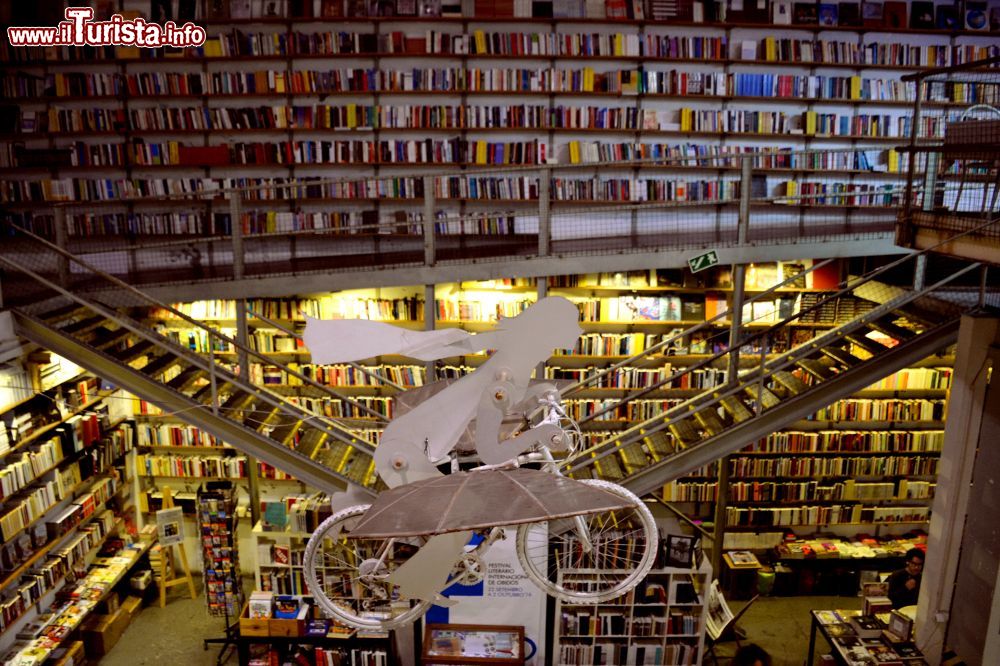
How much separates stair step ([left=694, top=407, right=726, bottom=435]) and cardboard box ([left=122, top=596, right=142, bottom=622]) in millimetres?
5067

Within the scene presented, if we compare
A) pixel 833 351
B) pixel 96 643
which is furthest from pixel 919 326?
pixel 96 643

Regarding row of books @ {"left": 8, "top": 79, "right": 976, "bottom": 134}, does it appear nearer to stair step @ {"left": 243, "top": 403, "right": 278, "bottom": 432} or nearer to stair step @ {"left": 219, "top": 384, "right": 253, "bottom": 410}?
stair step @ {"left": 219, "top": 384, "right": 253, "bottom": 410}

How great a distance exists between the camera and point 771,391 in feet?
18.0

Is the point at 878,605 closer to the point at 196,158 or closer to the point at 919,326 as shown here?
the point at 919,326

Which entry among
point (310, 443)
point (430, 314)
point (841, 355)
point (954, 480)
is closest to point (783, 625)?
point (954, 480)

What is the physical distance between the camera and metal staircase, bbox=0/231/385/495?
4.91 m

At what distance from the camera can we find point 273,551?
601 centimetres

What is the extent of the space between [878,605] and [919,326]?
2.05m

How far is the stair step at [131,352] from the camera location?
5270 mm

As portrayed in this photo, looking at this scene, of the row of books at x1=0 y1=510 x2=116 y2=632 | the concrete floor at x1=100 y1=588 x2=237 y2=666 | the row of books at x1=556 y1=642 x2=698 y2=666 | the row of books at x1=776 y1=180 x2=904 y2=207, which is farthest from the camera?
the row of books at x1=776 y1=180 x2=904 y2=207

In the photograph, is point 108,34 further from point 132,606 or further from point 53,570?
point 132,606

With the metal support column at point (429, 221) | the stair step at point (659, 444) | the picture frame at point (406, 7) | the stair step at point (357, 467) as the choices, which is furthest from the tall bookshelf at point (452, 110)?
the stair step at point (357, 467)

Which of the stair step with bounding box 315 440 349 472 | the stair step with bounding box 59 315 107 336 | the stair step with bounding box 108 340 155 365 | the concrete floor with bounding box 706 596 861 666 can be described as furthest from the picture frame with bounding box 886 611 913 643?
the stair step with bounding box 59 315 107 336

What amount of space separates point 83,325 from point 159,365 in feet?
1.97
